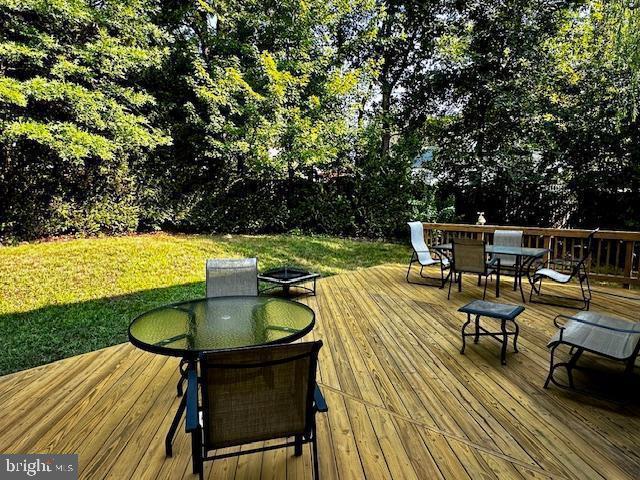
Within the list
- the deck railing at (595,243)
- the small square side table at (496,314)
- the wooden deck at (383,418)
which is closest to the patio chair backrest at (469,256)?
the deck railing at (595,243)

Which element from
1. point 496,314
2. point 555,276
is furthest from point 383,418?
point 555,276

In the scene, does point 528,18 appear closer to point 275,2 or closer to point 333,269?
point 275,2

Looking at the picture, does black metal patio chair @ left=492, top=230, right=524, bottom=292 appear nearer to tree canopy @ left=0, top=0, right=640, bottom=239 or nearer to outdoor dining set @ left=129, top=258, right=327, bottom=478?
tree canopy @ left=0, top=0, right=640, bottom=239

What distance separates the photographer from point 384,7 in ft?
36.2

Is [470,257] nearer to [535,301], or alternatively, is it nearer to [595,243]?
[535,301]

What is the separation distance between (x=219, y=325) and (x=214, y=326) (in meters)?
0.03

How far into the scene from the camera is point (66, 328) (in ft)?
14.5

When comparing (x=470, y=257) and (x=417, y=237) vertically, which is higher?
(x=417, y=237)

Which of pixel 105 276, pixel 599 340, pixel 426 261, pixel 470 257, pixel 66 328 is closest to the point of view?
pixel 599 340

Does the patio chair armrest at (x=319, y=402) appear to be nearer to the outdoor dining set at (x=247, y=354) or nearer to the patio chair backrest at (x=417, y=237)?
the outdoor dining set at (x=247, y=354)

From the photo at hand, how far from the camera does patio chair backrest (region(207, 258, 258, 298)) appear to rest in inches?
128

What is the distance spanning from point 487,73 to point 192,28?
8.46 meters

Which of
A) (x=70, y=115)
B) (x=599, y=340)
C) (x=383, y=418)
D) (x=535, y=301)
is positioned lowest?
(x=383, y=418)

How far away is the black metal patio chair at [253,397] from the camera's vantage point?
1.52m
